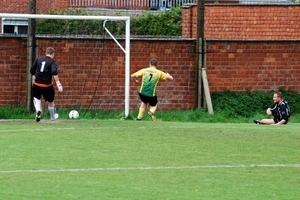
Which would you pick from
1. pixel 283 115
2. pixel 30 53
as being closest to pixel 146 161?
pixel 283 115

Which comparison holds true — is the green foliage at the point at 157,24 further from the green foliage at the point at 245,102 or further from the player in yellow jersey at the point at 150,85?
the player in yellow jersey at the point at 150,85

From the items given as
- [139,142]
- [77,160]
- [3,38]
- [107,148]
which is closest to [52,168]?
[77,160]

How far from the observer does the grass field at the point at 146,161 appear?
11305mm

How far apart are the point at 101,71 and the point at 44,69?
15.9 feet

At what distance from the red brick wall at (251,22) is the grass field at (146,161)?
978cm

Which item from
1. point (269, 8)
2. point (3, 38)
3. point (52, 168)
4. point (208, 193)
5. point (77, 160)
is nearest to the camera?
point (208, 193)

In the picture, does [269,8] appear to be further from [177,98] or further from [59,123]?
[59,123]

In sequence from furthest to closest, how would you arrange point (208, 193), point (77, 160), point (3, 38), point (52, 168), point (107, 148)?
point (3, 38)
point (107, 148)
point (77, 160)
point (52, 168)
point (208, 193)

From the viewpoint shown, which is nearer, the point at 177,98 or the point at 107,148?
the point at 107,148

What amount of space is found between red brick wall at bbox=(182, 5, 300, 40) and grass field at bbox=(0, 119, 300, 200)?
9.78 metres

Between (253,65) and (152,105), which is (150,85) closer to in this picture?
(152,105)

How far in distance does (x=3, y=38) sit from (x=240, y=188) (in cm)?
1368

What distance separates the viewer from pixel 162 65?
25.9 meters

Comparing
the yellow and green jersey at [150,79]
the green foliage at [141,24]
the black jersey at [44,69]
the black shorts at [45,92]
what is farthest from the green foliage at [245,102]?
the green foliage at [141,24]
